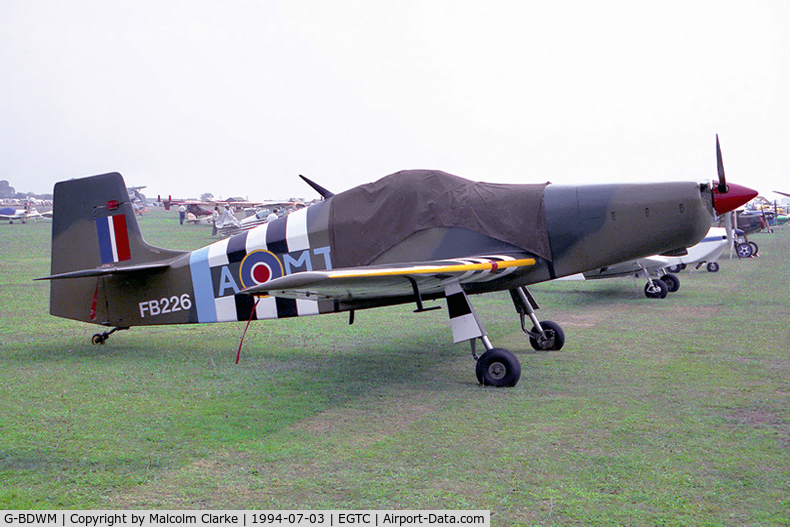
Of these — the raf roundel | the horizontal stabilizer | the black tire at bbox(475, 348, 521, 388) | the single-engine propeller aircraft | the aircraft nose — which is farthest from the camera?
the horizontal stabilizer

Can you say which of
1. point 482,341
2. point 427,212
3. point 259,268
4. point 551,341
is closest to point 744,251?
point 551,341

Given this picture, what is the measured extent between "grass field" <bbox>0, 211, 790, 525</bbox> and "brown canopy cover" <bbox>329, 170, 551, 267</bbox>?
4.73 ft

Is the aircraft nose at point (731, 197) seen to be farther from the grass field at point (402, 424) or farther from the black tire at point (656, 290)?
the black tire at point (656, 290)

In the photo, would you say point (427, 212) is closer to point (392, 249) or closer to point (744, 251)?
point (392, 249)

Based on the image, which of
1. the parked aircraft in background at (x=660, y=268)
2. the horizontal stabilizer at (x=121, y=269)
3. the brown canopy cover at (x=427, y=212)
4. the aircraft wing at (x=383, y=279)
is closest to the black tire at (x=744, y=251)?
the parked aircraft in background at (x=660, y=268)

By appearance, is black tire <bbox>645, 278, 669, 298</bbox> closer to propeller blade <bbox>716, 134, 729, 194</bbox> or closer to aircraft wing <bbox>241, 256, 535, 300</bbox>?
propeller blade <bbox>716, 134, 729, 194</bbox>

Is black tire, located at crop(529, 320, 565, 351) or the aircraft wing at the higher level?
the aircraft wing

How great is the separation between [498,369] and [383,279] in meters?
1.57

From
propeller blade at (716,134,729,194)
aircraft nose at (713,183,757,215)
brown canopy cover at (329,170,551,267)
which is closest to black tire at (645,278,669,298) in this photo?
aircraft nose at (713,183,757,215)

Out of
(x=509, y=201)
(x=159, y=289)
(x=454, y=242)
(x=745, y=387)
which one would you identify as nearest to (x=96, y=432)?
(x=159, y=289)

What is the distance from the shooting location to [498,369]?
21.0 ft

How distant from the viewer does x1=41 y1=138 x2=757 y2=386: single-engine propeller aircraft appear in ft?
21.7

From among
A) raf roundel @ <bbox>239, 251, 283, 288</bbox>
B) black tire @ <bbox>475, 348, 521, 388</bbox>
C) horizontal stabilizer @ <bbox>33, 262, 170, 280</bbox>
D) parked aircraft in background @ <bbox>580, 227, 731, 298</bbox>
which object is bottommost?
parked aircraft in background @ <bbox>580, 227, 731, 298</bbox>

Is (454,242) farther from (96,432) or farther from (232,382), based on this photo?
(96,432)
